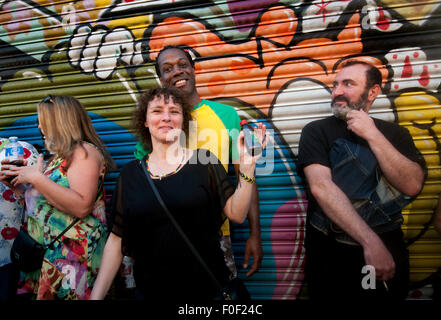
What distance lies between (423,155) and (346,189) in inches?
43.5

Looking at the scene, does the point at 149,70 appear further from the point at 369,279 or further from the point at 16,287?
the point at 369,279

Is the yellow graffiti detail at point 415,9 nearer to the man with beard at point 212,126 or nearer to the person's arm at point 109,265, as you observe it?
the man with beard at point 212,126

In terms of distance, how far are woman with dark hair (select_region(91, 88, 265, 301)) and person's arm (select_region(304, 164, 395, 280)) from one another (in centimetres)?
65

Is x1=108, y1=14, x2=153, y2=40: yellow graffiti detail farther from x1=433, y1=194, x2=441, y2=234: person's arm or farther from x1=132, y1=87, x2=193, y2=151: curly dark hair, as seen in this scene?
x1=433, y1=194, x2=441, y2=234: person's arm

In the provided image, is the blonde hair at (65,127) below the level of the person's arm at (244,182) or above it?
above

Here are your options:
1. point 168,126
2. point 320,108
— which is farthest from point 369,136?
point 168,126

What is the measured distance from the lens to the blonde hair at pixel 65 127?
248 cm

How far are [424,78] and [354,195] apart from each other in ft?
4.62

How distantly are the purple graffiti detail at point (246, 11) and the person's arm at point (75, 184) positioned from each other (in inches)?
76.0

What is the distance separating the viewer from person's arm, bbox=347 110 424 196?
2.20 meters

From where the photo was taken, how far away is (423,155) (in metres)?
2.82

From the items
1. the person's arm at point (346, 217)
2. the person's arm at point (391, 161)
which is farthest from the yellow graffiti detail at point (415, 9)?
the person's arm at point (346, 217)

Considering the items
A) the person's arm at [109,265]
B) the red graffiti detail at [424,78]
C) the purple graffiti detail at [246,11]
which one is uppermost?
the purple graffiti detail at [246,11]

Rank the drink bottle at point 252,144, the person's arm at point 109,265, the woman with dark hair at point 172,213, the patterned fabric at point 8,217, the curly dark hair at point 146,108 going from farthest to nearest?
→ 1. the patterned fabric at point 8,217
2. the curly dark hair at point 146,108
3. the person's arm at point 109,265
4. the woman with dark hair at point 172,213
5. the drink bottle at point 252,144
